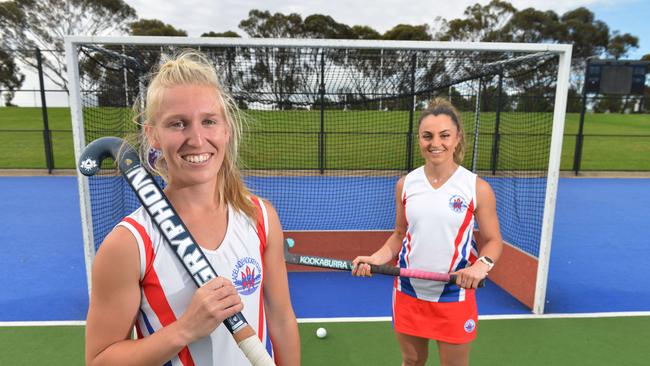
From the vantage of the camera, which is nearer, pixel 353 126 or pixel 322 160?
pixel 322 160

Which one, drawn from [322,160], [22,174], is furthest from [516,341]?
[22,174]

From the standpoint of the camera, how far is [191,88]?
1260 mm

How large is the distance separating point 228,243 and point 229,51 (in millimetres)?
4923

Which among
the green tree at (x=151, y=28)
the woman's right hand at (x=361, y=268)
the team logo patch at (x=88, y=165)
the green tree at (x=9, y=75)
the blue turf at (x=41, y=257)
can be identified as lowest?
the blue turf at (x=41, y=257)

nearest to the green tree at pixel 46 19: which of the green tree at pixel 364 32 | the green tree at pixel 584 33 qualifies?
the green tree at pixel 364 32

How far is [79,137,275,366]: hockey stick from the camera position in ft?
4.01

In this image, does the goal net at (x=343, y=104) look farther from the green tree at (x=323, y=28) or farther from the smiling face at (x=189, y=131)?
the green tree at (x=323, y=28)

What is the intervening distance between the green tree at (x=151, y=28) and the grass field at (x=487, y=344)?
37011 millimetres

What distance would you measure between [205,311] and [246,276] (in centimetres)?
24

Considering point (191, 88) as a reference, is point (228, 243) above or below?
below

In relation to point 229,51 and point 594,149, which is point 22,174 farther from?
point 594,149

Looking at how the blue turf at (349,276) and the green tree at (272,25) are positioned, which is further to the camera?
the green tree at (272,25)

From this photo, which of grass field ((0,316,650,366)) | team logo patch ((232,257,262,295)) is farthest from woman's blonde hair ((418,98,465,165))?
grass field ((0,316,650,366))

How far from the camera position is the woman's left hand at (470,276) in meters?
2.32
